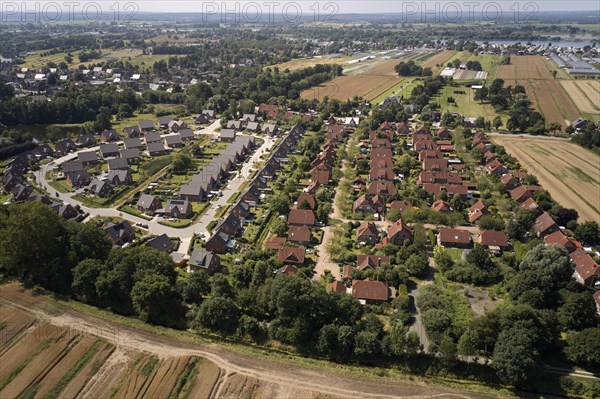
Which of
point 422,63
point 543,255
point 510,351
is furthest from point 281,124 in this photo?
point 422,63

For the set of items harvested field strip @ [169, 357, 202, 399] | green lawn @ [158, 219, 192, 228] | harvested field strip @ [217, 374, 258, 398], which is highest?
green lawn @ [158, 219, 192, 228]

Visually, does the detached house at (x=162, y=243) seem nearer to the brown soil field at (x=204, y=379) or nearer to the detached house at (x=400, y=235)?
the brown soil field at (x=204, y=379)

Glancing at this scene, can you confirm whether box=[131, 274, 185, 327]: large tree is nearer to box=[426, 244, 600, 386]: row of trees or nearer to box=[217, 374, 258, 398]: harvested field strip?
box=[217, 374, 258, 398]: harvested field strip

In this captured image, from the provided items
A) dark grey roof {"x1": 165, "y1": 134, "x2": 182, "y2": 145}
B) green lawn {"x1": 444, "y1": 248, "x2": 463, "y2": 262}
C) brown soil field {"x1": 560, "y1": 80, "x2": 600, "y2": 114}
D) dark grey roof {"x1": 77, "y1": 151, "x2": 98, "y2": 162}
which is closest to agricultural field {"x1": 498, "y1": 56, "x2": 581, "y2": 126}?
brown soil field {"x1": 560, "y1": 80, "x2": 600, "y2": 114}

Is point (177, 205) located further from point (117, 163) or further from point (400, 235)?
point (400, 235)

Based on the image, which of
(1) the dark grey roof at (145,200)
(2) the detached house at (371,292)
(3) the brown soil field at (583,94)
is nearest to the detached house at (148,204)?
(1) the dark grey roof at (145,200)

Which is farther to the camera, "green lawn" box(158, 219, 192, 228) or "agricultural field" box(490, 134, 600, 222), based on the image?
"agricultural field" box(490, 134, 600, 222)

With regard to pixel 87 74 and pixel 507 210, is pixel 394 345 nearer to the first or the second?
pixel 507 210
